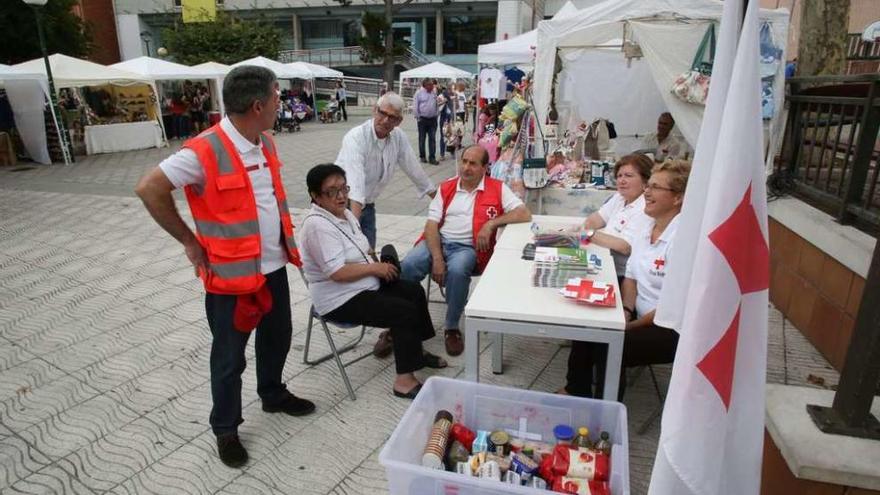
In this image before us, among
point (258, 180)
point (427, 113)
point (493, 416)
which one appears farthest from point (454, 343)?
point (427, 113)

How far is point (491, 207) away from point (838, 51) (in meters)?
4.65

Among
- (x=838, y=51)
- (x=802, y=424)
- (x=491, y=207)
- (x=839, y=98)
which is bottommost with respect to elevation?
(x=802, y=424)

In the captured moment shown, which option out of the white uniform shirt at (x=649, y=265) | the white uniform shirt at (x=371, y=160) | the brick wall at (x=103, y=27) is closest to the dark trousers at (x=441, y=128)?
the white uniform shirt at (x=371, y=160)

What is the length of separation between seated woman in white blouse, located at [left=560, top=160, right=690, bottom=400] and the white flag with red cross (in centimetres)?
107

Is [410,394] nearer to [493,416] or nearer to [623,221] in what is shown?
[493,416]

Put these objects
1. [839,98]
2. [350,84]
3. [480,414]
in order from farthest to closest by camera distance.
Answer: [350,84], [839,98], [480,414]

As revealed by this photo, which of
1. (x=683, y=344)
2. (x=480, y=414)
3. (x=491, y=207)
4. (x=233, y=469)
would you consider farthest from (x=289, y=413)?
(x=683, y=344)

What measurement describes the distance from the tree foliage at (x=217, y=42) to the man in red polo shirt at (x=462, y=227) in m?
25.6

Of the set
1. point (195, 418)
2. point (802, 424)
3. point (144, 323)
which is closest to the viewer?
point (802, 424)

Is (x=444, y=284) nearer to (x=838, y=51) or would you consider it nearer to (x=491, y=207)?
(x=491, y=207)

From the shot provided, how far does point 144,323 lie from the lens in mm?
3879

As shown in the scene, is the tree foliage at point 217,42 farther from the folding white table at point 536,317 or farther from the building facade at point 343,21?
the folding white table at point 536,317

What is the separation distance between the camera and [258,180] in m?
2.26

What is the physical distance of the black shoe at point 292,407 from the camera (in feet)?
9.07
